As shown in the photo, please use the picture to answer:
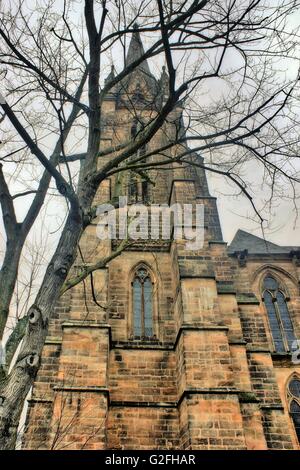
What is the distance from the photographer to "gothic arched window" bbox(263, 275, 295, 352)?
14.9 metres

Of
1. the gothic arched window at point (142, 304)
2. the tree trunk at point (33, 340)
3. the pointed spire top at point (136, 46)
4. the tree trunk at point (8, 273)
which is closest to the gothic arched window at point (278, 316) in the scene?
the gothic arched window at point (142, 304)

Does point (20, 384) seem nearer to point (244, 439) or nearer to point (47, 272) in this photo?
point (47, 272)

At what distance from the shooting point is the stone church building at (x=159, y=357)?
26.4ft

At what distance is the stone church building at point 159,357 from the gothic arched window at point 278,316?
2140 mm

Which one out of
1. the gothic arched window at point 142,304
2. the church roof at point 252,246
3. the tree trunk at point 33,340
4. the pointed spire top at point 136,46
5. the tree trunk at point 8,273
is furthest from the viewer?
the church roof at point 252,246

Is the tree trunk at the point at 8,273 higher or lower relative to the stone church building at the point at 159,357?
lower

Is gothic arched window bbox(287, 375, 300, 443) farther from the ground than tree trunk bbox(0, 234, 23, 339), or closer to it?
farther from the ground

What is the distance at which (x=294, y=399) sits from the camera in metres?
12.9

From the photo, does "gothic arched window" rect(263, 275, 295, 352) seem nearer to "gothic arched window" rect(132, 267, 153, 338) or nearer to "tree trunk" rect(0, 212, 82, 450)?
"gothic arched window" rect(132, 267, 153, 338)

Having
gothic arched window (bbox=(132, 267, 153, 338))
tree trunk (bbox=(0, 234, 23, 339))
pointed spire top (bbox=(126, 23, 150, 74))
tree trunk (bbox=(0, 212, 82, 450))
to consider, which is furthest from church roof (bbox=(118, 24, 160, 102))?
gothic arched window (bbox=(132, 267, 153, 338))

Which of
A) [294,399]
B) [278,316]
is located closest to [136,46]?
[294,399]

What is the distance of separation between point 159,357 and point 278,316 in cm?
728

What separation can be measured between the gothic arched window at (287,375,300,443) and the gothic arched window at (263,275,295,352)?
1547 millimetres

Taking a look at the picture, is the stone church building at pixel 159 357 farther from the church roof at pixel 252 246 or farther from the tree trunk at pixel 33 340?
the church roof at pixel 252 246
